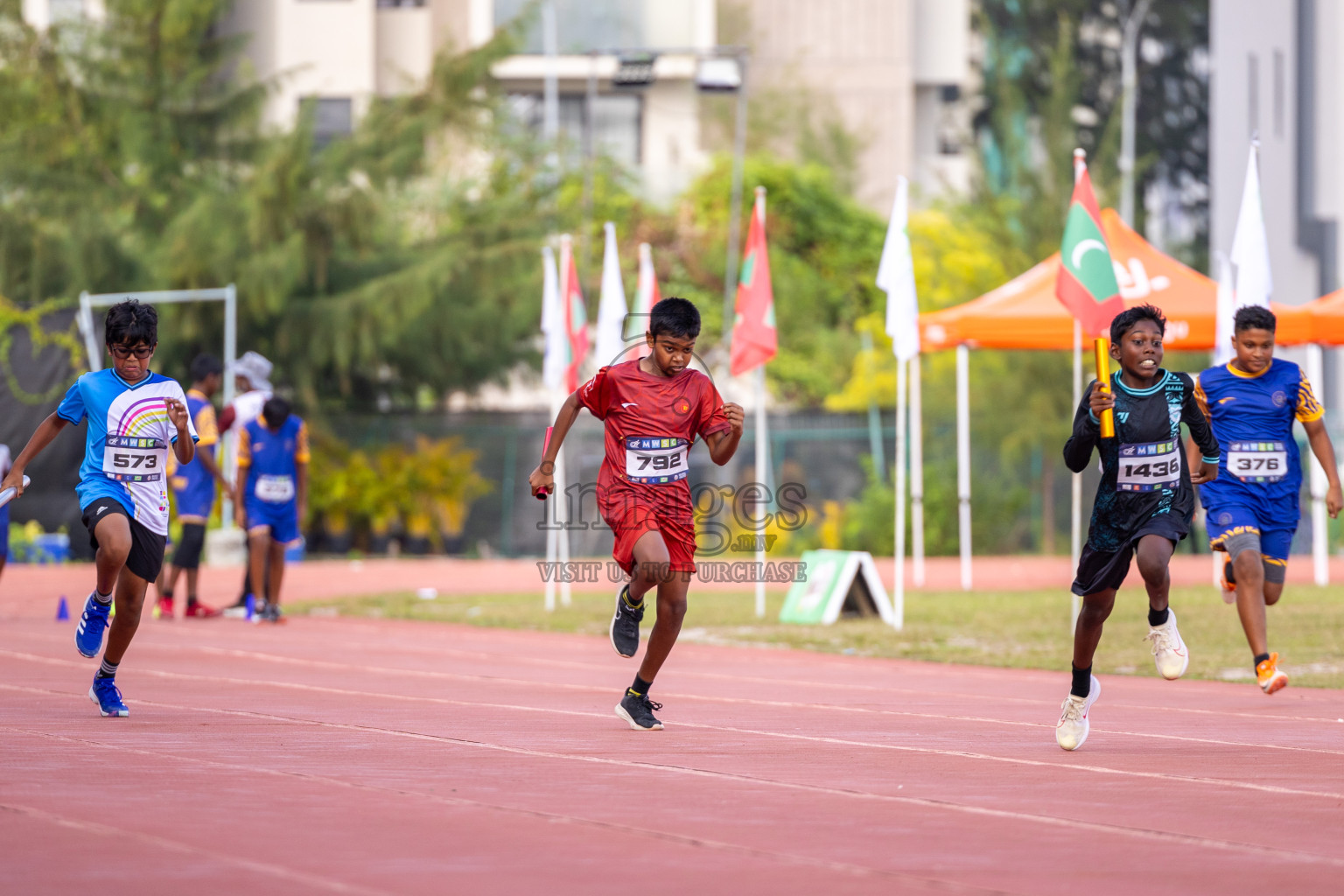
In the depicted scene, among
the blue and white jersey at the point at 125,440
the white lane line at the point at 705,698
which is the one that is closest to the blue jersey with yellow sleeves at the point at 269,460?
the white lane line at the point at 705,698

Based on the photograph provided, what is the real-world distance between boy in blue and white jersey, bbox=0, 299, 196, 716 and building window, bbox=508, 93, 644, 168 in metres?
34.7

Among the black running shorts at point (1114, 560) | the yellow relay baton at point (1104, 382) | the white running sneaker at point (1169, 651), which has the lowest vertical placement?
the white running sneaker at point (1169, 651)

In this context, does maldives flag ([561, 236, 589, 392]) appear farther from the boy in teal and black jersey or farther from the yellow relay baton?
the yellow relay baton

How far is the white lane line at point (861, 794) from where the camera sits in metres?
5.81

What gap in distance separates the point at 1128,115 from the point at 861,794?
34.9 meters

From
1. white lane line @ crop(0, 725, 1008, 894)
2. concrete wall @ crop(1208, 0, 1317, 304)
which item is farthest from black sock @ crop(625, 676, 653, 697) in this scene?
concrete wall @ crop(1208, 0, 1317, 304)

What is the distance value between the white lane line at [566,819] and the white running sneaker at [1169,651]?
3.38 meters

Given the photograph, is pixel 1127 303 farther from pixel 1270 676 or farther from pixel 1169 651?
pixel 1169 651

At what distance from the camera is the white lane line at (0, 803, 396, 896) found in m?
4.95

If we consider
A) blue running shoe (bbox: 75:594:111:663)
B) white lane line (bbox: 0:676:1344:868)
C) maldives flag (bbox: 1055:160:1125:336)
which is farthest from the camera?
maldives flag (bbox: 1055:160:1125:336)

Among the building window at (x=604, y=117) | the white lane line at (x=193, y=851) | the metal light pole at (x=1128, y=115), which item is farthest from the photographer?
the building window at (x=604, y=117)

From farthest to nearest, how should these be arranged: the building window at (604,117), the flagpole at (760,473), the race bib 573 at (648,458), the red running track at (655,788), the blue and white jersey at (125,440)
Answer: the building window at (604,117) → the flagpole at (760,473) → the blue and white jersey at (125,440) → the race bib 573 at (648,458) → the red running track at (655,788)

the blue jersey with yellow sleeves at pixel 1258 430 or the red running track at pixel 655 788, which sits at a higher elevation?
the blue jersey with yellow sleeves at pixel 1258 430

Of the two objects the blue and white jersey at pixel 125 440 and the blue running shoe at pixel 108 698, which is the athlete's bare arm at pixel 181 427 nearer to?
the blue and white jersey at pixel 125 440
